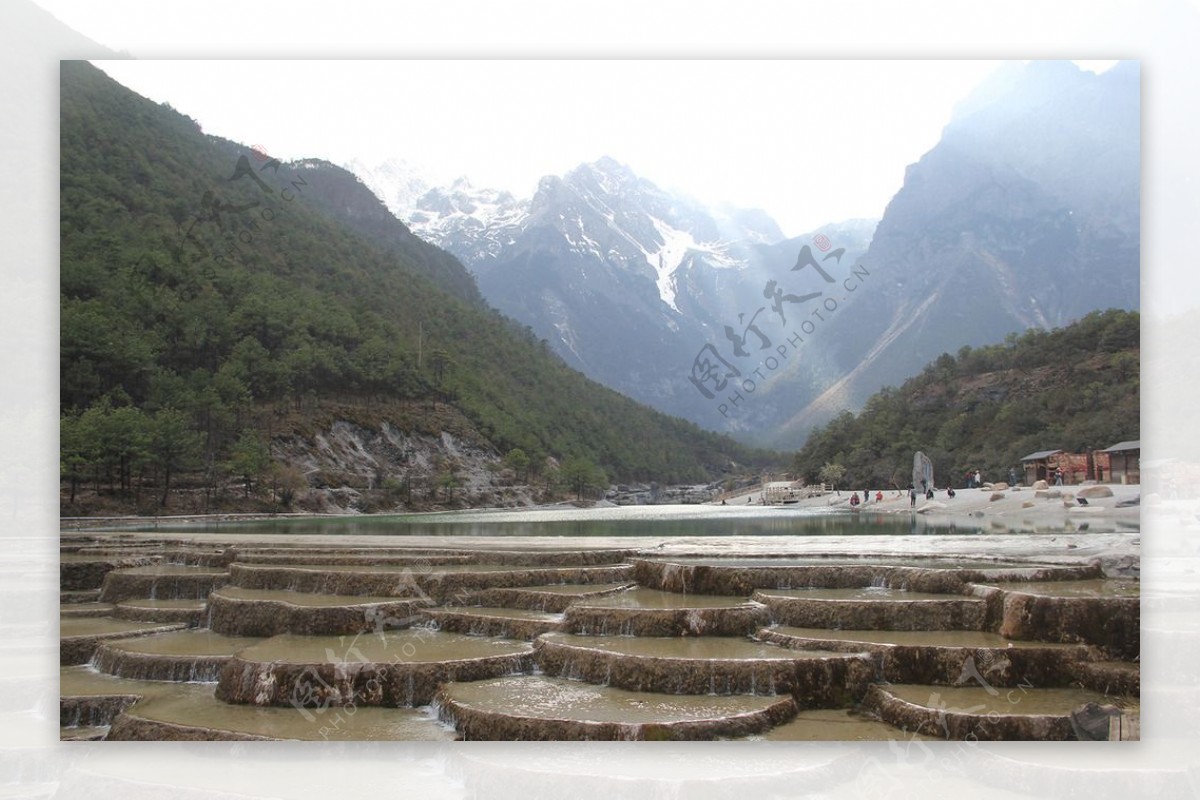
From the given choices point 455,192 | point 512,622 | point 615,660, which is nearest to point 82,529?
point 512,622

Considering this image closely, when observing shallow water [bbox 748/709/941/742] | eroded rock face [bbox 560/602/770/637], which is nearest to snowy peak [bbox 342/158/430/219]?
eroded rock face [bbox 560/602/770/637]

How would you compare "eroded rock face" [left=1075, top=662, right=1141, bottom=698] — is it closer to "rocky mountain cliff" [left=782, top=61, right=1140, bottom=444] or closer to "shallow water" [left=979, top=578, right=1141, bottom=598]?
"shallow water" [left=979, top=578, right=1141, bottom=598]

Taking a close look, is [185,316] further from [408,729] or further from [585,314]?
[585,314]

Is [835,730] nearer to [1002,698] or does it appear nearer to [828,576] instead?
[1002,698]

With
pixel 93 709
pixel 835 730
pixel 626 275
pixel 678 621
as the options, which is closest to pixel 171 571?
pixel 93 709

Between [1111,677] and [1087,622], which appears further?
[1087,622]

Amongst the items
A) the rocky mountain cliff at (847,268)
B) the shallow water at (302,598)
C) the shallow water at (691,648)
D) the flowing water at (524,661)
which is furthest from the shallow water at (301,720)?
the rocky mountain cliff at (847,268)

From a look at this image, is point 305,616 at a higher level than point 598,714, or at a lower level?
higher

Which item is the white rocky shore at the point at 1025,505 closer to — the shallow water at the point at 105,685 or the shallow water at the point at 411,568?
the shallow water at the point at 411,568
